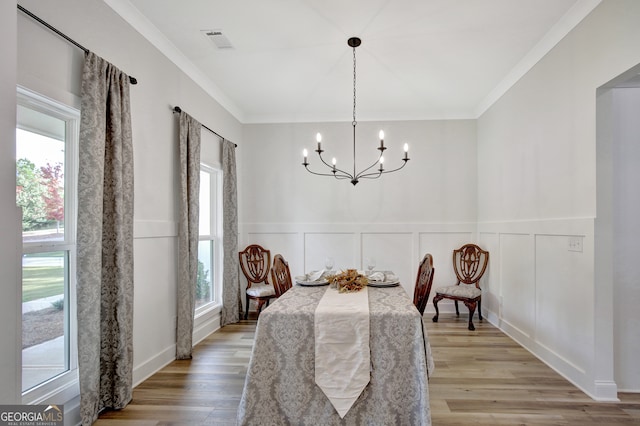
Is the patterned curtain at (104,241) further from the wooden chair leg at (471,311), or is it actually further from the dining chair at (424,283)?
the wooden chair leg at (471,311)

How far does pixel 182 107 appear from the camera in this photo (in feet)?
11.5

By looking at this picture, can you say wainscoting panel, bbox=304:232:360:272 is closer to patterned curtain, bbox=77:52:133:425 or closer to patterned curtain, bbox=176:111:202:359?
patterned curtain, bbox=176:111:202:359

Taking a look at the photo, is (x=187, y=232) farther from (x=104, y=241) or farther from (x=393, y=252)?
(x=393, y=252)

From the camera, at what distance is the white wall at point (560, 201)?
8.25ft

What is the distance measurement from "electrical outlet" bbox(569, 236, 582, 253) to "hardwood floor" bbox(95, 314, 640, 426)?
1049 millimetres

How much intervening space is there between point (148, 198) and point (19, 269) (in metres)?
2.68

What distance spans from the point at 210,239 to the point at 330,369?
9.05ft

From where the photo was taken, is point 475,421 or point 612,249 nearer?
point 475,421

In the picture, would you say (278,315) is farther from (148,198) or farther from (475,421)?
(148,198)

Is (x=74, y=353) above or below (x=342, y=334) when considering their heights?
below

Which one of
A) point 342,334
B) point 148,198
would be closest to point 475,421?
point 342,334

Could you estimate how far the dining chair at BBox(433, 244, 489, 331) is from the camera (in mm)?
4383

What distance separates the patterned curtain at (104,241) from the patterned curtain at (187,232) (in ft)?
2.51

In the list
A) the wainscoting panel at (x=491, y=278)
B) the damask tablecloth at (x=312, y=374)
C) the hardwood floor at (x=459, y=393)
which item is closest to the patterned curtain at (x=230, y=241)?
the hardwood floor at (x=459, y=393)
